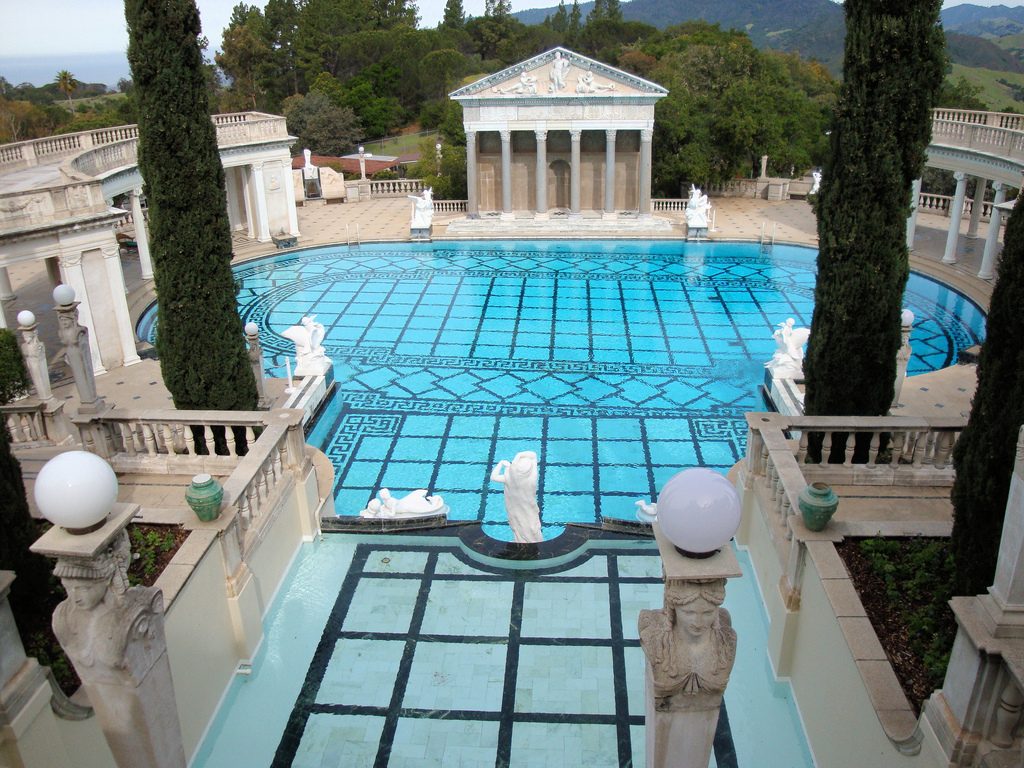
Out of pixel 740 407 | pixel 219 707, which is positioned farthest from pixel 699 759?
pixel 740 407

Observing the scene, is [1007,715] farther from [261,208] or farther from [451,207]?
[451,207]

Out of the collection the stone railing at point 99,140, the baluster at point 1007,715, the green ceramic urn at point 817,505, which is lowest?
the green ceramic urn at point 817,505

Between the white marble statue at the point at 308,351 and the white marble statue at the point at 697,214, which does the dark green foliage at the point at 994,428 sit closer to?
the white marble statue at the point at 308,351

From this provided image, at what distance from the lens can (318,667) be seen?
26.4ft

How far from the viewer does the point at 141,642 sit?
5.03 metres

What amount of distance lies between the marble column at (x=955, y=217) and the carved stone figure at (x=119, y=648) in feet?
90.5

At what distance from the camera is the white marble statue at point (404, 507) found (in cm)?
1130

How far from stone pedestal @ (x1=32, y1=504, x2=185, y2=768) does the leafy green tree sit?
2412 inches

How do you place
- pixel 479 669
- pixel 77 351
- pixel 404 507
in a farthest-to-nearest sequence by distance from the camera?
pixel 404 507 < pixel 77 351 < pixel 479 669

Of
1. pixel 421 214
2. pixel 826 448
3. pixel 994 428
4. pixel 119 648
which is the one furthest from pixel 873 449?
pixel 421 214

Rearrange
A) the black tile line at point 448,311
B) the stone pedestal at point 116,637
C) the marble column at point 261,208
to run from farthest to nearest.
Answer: the marble column at point 261,208 < the black tile line at point 448,311 < the stone pedestal at point 116,637

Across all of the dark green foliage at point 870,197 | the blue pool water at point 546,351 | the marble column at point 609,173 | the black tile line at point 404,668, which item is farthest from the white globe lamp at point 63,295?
the marble column at point 609,173

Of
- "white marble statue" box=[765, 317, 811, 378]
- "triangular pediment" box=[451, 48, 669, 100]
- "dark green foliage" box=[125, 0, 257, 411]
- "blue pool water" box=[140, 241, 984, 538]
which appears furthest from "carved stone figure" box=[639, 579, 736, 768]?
"triangular pediment" box=[451, 48, 669, 100]

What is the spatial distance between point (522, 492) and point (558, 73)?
27395 mm
